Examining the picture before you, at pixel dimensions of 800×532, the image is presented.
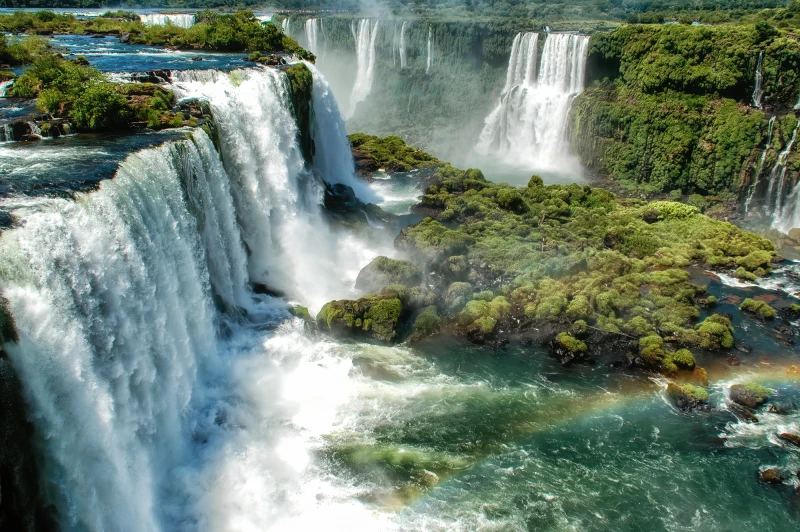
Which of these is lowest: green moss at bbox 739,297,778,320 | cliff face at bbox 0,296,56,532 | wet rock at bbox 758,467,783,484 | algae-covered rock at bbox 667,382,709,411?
wet rock at bbox 758,467,783,484

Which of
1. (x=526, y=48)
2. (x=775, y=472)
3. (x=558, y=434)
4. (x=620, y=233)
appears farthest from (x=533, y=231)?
(x=526, y=48)

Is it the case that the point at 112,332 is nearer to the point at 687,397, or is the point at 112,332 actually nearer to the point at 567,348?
the point at 567,348

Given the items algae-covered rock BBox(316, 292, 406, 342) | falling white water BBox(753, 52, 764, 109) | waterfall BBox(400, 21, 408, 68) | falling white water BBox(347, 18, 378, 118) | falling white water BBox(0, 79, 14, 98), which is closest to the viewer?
algae-covered rock BBox(316, 292, 406, 342)

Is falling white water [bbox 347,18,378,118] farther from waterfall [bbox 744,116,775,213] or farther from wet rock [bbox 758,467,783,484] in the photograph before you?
wet rock [bbox 758,467,783,484]

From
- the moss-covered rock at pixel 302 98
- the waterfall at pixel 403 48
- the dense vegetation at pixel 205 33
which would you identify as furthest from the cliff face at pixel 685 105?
the waterfall at pixel 403 48

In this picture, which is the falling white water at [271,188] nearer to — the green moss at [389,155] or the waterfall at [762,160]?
the green moss at [389,155]

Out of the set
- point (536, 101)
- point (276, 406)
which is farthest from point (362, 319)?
point (536, 101)

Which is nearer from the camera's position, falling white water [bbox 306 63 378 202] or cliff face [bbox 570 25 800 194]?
cliff face [bbox 570 25 800 194]

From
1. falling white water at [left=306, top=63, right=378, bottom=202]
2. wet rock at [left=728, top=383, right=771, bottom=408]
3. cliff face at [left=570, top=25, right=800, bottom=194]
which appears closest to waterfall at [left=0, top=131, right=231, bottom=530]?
wet rock at [left=728, top=383, right=771, bottom=408]
